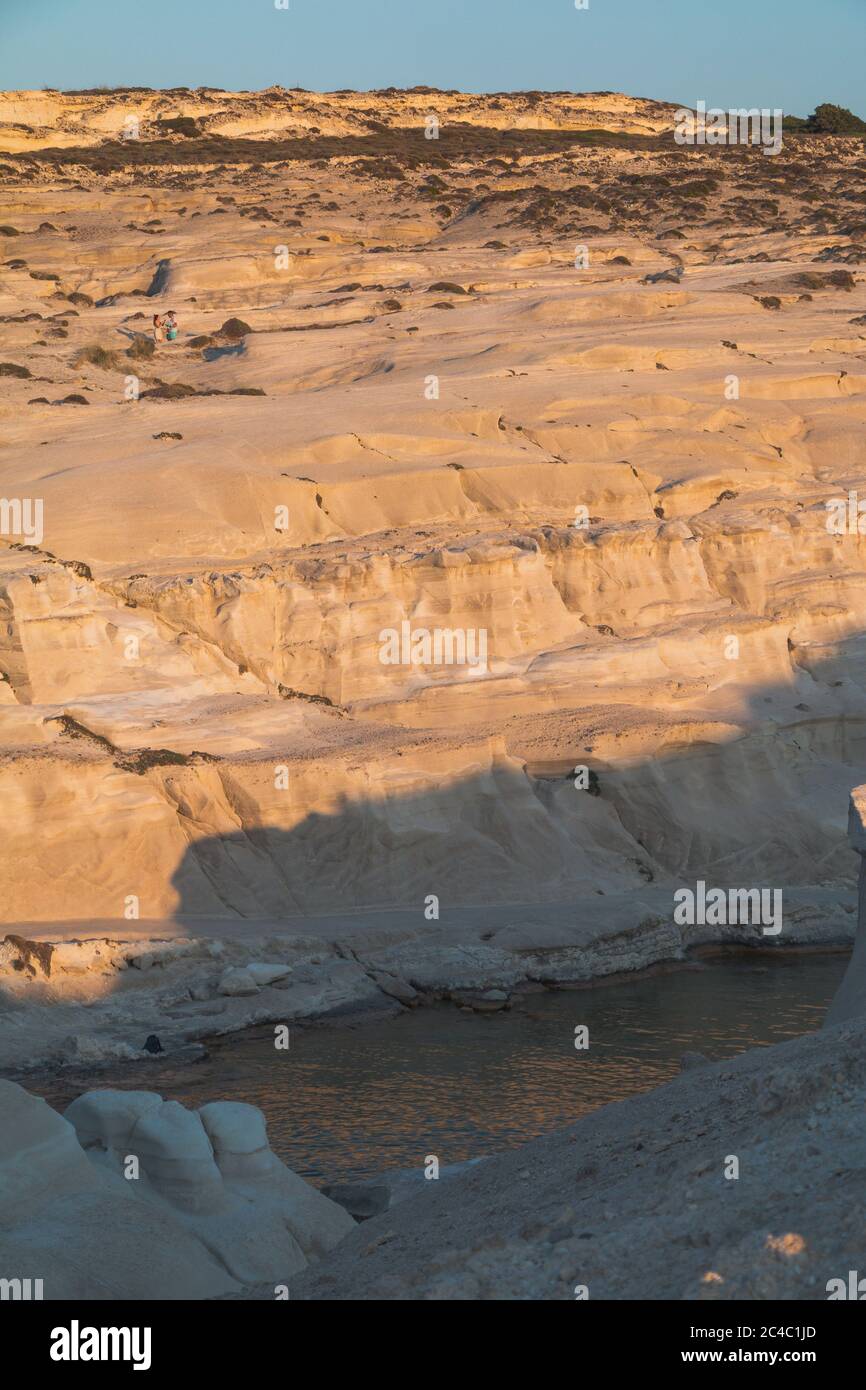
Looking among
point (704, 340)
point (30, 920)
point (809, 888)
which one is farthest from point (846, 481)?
point (30, 920)

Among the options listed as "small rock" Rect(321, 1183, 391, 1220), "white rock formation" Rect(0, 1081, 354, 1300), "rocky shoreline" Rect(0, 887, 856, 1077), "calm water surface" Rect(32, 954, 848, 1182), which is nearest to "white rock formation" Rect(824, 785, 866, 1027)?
"calm water surface" Rect(32, 954, 848, 1182)

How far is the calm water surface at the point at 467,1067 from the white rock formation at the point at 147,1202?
8.80ft

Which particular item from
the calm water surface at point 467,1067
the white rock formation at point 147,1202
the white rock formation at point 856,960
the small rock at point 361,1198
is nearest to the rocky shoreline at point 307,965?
the calm water surface at point 467,1067

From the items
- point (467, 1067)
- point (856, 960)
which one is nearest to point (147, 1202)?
point (856, 960)

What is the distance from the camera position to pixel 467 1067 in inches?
797

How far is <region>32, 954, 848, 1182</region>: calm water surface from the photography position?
17500 millimetres

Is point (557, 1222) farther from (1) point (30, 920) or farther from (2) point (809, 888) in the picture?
(2) point (809, 888)

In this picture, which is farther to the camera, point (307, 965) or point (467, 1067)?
point (307, 965)

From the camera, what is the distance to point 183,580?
28.8 metres

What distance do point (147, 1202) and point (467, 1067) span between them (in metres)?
8.10

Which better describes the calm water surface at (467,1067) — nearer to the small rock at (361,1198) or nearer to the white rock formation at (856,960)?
the small rock at (361,1198)

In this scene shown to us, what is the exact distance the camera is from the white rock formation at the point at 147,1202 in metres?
10.9

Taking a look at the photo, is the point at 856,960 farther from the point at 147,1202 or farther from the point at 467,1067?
the point at 147,1202

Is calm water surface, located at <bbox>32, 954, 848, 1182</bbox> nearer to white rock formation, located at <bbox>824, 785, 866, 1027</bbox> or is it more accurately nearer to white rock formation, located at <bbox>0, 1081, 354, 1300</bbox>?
white rock formation, located at <bbox>0, 1081, 354, 1300</bbox>
